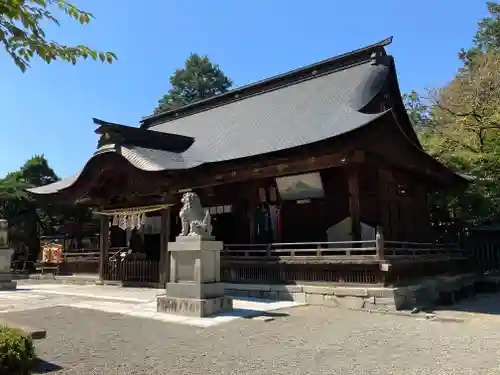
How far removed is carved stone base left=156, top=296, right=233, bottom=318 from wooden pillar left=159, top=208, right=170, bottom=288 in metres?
5.08

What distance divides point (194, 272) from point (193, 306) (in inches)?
27.6

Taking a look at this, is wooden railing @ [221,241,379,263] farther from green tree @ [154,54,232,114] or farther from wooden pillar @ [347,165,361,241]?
green tree @ [154,54,232,114]

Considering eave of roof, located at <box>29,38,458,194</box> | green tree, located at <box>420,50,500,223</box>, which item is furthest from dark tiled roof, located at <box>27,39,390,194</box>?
green tree, located at <box>420,50,500,223</box>

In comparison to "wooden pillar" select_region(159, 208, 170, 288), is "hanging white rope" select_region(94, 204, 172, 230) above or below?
above

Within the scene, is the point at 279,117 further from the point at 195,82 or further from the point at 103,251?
the point at 195,82

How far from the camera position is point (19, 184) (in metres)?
27.7

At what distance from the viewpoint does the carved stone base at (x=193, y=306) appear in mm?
8875

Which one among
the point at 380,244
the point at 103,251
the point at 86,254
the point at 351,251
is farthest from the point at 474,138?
the point at 86,254

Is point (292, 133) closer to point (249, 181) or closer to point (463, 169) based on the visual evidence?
point (249, 181)

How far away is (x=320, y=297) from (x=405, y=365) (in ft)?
19.0

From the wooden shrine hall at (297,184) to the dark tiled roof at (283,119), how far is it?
7cm

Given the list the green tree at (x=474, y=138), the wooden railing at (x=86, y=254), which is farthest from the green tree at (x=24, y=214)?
the green tree at (x=474, y=138)

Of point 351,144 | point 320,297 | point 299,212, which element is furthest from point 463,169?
point 320,297

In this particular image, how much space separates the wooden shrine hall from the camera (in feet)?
39.0
